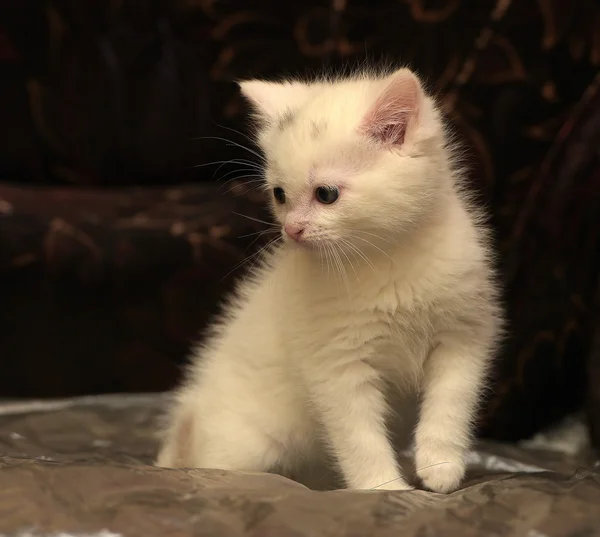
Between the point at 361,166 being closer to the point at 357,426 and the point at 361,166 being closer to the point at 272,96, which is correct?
the point at 272,96

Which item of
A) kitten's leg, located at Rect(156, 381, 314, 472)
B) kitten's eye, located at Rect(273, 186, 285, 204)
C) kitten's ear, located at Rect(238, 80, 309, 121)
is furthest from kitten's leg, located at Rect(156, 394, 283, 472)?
kitten's ear, located at Rect(238, 80, 309, 121)

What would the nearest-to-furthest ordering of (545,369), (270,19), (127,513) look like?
(127,513) < (545,369) < (270,19)

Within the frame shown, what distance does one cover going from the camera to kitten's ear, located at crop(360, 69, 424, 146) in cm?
104

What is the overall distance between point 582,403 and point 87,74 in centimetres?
153

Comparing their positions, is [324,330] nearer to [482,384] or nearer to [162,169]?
[482,384]

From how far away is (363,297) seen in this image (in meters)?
1.11

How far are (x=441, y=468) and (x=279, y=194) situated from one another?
473mm

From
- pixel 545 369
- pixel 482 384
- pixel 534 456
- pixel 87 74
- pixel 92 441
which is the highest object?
pixel 87 74

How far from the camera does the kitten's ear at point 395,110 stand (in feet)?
3.42

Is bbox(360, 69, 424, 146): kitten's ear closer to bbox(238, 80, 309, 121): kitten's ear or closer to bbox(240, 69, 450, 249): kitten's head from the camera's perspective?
bbox(240, 69, 450, 249): kitten's head

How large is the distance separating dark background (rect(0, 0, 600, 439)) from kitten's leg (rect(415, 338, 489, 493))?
37 centimetres

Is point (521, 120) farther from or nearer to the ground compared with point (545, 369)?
farther from the ground

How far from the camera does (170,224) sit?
1.83 meters

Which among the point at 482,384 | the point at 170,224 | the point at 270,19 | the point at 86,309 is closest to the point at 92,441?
the point at 86,309
